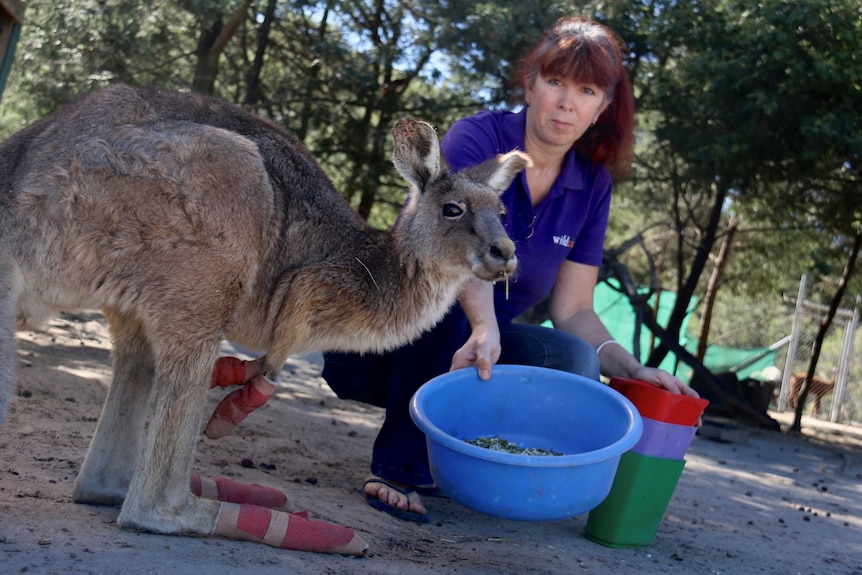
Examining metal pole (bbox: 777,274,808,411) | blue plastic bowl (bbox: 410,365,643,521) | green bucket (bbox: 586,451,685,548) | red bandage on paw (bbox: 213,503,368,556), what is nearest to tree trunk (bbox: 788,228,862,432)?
metal pole (bbox: 777,274,808,411)

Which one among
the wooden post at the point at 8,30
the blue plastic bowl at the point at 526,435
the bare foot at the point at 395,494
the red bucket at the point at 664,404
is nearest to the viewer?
the blue plastic bowl at the point at 526,435

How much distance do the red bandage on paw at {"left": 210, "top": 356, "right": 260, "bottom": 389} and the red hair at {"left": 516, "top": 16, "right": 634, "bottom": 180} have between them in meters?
1.90

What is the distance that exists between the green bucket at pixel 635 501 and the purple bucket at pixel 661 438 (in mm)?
25

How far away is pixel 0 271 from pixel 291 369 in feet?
18.6

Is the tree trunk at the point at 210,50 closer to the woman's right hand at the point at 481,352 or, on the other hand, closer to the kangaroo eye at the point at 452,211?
the kangaroo eye at the point at 452,211

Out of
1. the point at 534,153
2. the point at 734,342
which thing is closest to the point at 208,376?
the point at 534,153

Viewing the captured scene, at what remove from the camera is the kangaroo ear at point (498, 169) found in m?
3.86

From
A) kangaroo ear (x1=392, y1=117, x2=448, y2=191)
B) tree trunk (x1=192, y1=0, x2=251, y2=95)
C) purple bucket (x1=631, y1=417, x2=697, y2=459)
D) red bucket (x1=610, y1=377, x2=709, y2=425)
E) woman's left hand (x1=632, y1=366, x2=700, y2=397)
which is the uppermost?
tree trunk (x1=192, y1=0, x2=251, y2=95)

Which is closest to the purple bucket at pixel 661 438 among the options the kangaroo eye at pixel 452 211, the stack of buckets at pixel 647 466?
the stack of buckets at pixel 647 466

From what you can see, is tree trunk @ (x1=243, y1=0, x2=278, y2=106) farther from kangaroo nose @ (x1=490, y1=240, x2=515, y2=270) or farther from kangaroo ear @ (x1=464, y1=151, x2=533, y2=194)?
kangaroo nose @ (x1=490, y1=240, x2=515, y2=270)

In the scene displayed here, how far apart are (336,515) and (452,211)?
133cm

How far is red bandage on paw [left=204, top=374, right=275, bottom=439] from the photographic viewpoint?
11.9 ft

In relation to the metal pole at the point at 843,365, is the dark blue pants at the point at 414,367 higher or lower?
lower

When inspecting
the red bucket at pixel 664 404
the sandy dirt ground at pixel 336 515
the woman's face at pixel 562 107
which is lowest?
the sandy dirt ground at pixel 336 515
